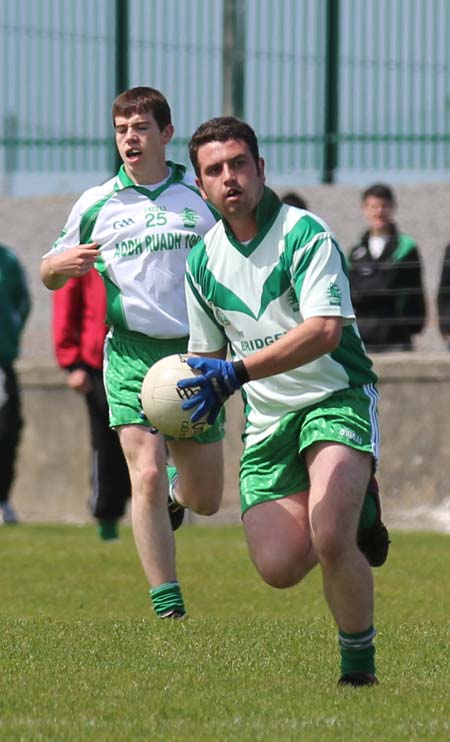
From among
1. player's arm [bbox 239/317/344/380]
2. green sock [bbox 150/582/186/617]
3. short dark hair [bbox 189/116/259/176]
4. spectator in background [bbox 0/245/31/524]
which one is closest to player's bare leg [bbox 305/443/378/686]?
player's arm [bbox 239/317/344/380]

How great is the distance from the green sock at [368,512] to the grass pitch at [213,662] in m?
0.59

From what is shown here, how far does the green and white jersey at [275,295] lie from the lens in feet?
21.1

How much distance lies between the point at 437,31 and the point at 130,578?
22.3 feet

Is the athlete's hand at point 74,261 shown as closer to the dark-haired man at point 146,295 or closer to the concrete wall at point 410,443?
A: the dark-haired man at point 146,295

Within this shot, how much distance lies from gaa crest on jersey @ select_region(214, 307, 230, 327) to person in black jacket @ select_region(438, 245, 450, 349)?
26.0 ft

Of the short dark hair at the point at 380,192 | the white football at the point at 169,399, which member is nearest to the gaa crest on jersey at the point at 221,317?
the white football at the point at 169,399

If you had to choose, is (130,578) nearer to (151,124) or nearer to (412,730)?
(151,124)

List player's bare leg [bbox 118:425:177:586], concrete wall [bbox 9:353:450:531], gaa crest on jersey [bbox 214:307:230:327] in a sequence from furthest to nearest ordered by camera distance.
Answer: concrete wall [bbox 9:353:450:531]
player's bare leg [bbox 118:425:177:586]
gaa crest on jersey [bbox 214:307:230:327]

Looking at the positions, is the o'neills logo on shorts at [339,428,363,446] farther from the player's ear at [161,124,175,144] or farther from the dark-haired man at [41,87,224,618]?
the player's ear at [161,124,175,144]

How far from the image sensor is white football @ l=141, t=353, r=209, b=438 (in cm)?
659

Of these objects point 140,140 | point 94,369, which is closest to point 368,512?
point 140,140

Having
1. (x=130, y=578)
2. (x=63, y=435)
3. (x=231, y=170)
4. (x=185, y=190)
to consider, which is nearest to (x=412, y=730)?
(x=231, y=170)

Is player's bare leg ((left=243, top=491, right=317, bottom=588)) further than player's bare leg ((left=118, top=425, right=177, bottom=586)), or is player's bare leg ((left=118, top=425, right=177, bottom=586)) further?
player's bare leg ((left=118, top=425, right=177, bottom=586))

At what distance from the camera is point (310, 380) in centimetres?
657
